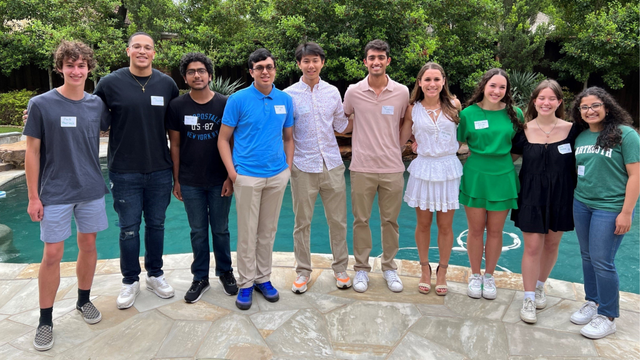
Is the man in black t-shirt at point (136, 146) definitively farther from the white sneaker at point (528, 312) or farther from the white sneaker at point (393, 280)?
the white sneaker at point (528, 312)

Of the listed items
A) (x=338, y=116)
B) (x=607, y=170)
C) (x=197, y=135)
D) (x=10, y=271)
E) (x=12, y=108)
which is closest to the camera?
(x=607, y=170)

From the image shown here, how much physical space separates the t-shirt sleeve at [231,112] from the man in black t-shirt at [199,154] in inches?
4.8

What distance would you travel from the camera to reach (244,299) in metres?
2.83

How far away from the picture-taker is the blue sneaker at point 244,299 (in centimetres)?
280

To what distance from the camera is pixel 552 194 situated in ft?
8.75

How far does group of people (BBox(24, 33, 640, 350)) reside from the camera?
2.43 m

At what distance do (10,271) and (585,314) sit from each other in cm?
407

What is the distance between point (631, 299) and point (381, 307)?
1746 millimetres

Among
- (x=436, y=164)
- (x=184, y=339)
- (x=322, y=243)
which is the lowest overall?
(x=322, y=243)

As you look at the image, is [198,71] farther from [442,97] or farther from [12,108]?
[12,108]

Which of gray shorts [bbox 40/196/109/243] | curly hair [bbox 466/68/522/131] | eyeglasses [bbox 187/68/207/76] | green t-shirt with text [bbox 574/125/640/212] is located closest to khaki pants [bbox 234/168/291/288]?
eyeglasses [bbox 187/68/207/76]

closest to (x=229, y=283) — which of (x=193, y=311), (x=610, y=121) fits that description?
(x=193, y=311)

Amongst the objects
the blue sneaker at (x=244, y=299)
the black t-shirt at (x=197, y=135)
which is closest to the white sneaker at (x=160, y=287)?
the blue sneaker at (x=244, y=299)

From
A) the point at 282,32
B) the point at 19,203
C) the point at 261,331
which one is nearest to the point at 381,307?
the point at 261,331
